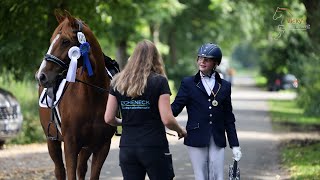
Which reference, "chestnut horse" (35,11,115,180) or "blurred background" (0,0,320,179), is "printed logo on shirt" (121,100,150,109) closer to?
"chestnut horse" (35,11,115,180)

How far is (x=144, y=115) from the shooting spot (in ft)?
20.4

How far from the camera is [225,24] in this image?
45.0 metres

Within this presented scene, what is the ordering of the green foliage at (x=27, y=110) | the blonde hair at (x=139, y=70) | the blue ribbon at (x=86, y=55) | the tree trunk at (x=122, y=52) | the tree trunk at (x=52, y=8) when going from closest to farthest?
the blonde hair at (x=139, y=70), the blue ribbon at (x=86, y=55), the tree trunk at (x=52, y=8), the green foliage at (x=27, y=110), the tree trunk at (x=122, y=52)

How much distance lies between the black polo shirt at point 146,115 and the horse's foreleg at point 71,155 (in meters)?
1.76

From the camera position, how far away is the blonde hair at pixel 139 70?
617 centimetres

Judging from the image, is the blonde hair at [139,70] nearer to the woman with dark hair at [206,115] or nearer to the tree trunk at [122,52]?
the woman with dark hair at [206,115]

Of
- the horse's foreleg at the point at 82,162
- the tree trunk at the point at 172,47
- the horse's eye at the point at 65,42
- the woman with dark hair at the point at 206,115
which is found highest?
the tree trunk at the point at 172,47

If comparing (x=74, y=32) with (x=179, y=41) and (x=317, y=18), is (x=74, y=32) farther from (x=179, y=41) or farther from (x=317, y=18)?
(x=179, y=41)

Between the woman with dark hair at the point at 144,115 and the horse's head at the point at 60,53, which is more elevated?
the horse's head at the point at 60,53

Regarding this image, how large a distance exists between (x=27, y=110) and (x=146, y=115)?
15.9 metres

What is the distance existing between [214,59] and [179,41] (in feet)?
128

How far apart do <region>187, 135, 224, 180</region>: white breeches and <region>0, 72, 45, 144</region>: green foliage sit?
1100 cm

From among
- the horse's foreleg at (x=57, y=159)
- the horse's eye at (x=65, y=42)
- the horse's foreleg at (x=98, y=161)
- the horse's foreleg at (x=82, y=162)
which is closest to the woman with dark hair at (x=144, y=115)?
the horse's eye at (x=65, y=42)

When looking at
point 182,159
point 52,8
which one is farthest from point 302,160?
point 52,8
